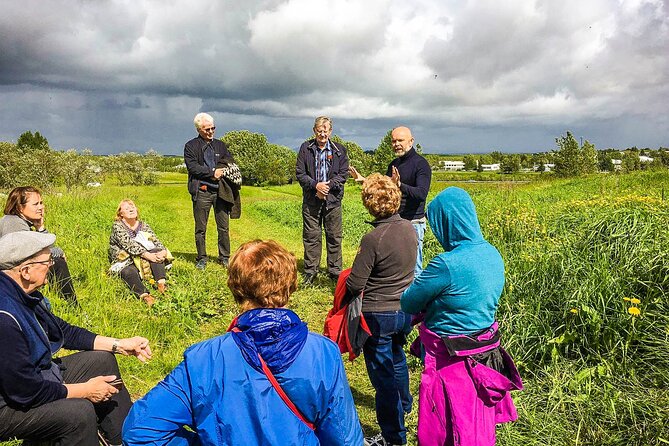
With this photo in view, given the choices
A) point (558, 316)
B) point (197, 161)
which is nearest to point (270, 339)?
point (558, 316)

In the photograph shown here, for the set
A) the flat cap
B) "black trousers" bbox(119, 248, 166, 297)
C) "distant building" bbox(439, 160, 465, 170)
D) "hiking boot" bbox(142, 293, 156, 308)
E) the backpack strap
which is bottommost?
"hiking boot" bbox(142, 293, 156, 308)

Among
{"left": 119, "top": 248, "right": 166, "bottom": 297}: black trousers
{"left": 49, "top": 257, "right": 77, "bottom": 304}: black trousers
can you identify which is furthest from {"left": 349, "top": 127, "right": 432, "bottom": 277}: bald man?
{"left": 49, "top": 257, "right": 77, "bottom": 304}: black trousers

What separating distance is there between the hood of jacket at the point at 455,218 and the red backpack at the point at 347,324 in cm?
102

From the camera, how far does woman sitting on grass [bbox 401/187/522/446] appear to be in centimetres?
254

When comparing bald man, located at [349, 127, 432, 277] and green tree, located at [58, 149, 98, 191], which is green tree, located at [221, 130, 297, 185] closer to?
green tree, located at [58, 149, 98, 191]

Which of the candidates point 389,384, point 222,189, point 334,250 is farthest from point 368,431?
point 222,189

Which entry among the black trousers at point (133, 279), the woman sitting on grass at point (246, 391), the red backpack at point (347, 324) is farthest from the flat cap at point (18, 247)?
the black trousers at point (133, 279)

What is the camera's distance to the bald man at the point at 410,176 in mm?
5844

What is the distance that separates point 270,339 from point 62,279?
5035 millimetres

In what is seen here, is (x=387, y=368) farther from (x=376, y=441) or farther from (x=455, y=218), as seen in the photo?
(x=455, y=218)

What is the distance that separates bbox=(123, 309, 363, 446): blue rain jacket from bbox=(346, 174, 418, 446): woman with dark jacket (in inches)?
67.2

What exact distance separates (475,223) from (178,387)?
6.03ft

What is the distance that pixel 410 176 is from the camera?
5.97 m

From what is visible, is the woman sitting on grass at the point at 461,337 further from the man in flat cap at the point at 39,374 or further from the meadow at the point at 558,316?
the man in flat cap at the point at 39,374
